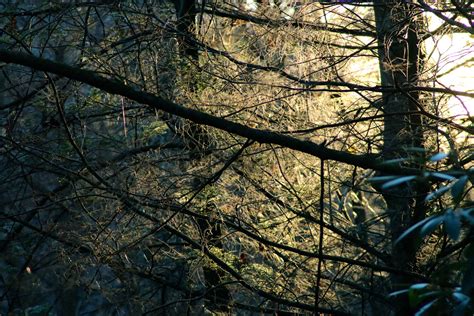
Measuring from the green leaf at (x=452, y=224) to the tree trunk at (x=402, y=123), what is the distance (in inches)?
110

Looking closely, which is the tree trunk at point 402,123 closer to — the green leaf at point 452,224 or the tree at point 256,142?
the tree at point 256,142

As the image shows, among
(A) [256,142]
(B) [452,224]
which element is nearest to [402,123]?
(A) [256,142]

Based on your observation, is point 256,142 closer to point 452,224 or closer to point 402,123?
point 402,123

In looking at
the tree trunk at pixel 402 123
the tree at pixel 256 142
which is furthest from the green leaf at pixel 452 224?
the tree trunk at pixel 402 123

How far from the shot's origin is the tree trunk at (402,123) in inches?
195

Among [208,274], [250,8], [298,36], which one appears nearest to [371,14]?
[250,8]

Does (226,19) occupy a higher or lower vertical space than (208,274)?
higher

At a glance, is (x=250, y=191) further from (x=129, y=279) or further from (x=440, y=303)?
(x=440, y=303)

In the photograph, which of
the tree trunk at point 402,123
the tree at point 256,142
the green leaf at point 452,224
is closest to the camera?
the green leaf at point 452,224

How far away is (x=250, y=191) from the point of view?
21.1 feet

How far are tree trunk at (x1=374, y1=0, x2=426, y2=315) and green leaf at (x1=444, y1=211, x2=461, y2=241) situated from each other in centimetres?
280

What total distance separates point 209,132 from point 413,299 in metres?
4.35

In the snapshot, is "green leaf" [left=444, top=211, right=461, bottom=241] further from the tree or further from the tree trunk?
the tree trunk

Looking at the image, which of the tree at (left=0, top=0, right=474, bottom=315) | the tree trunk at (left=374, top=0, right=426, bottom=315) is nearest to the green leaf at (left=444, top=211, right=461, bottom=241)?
the tree at (left=0, top=0, right=474, bottom=315)
